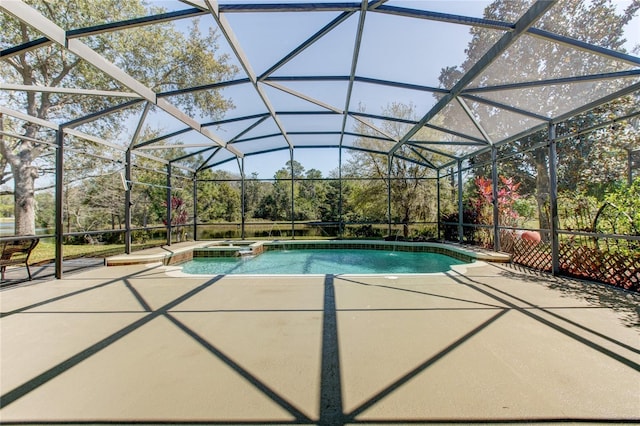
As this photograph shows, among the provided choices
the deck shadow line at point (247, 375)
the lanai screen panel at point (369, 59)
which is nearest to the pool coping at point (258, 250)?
the lanai screen panel at point (369, 59)

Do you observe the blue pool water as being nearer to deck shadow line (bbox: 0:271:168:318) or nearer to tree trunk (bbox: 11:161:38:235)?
deck shadow line (bbox: 0:271:168:318)

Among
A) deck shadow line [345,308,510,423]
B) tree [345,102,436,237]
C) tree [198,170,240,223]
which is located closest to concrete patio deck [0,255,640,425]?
deck shadow line [345,308,510,423]

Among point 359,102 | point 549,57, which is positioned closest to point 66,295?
point 359,102

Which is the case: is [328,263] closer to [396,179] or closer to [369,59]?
[369,59]

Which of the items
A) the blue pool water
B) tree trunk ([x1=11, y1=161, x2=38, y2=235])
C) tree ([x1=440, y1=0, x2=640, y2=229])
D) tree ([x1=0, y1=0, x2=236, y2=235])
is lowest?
the blue pool water

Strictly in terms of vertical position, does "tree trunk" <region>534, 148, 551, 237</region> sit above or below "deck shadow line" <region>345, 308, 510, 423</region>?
above

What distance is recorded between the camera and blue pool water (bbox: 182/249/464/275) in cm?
702

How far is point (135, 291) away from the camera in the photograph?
13.6ft

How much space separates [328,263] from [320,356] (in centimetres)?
576

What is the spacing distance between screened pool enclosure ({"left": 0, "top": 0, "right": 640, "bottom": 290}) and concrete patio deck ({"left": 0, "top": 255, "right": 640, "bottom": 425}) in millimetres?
2460

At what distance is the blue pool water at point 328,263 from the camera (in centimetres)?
702

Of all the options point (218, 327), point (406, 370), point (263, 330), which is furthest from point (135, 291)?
point (406, 370)

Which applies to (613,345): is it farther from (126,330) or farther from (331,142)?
(331,142)

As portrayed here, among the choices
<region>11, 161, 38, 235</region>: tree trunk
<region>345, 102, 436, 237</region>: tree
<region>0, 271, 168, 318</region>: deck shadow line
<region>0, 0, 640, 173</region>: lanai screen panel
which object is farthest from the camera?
<region>345, 102, 436, 237</region>: tree
